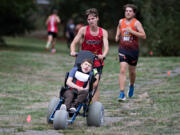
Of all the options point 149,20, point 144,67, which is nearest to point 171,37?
point 149,20

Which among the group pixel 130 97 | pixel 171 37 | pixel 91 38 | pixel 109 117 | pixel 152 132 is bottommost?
pixel 171 37

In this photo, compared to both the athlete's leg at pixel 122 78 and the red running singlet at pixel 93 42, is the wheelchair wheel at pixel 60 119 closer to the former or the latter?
the red running singlet at pixel 93 42

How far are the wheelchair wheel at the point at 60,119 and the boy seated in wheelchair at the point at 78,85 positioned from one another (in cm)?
28

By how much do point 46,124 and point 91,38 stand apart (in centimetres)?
185

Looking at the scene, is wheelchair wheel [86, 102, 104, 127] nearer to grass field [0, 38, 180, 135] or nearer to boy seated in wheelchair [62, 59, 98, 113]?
grass field [0, 38, 180, 135]

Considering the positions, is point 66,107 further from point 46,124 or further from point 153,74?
point 153,74

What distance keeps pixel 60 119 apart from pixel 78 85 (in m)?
0.92

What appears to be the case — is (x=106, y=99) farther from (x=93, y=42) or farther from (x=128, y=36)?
(x=93, y=42)

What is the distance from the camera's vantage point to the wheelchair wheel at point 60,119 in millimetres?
6277

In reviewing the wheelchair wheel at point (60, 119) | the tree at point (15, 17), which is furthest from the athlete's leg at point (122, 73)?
the tree at point (15, 17)

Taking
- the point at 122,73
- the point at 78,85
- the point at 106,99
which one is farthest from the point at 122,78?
the point at 78,85

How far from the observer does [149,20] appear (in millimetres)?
20094

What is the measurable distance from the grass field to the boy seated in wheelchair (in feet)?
1.21

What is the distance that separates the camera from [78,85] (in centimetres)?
706
